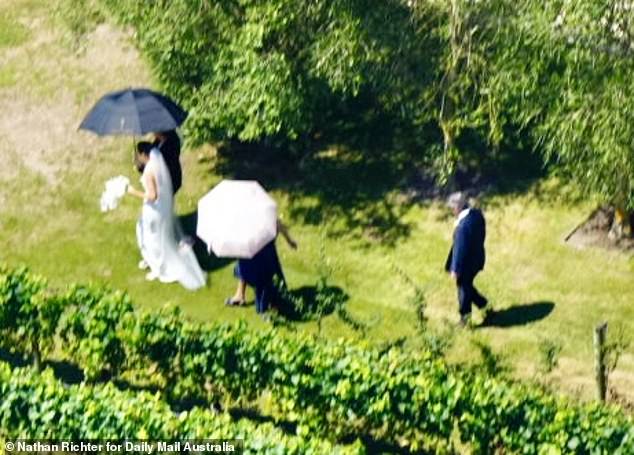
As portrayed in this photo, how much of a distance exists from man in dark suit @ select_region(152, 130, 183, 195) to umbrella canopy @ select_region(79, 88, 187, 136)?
0.28m

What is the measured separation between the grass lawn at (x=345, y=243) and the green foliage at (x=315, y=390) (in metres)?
1.58

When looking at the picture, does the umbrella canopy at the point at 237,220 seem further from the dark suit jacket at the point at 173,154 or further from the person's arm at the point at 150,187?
the dark suit jacket at the point at 173,154

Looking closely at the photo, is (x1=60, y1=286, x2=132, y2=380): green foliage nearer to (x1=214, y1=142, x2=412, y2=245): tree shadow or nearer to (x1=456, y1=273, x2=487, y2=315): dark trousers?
(x1=456, y1=273, x2=487, y2=315): dark trousers

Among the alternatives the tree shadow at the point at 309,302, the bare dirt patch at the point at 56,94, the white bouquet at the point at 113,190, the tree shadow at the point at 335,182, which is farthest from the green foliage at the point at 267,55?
the bare dirt patch at the point at 56,94

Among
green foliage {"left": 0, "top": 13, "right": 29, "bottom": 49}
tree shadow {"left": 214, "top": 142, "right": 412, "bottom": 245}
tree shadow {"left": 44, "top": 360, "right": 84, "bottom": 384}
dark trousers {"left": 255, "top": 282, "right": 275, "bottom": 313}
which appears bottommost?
tree shadow {"left": 44, "top": 360, "right": 84, "bottom": 384}

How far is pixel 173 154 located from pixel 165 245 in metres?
1.39

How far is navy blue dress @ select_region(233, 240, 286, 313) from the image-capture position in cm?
1611

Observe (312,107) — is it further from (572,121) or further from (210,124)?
(572,121)

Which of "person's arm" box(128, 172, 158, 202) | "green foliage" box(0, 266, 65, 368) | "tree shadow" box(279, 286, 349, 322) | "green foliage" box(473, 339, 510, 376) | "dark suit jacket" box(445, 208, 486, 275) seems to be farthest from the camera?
"person's arm" box(128, 172, 158, 202)

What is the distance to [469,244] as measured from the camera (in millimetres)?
15547

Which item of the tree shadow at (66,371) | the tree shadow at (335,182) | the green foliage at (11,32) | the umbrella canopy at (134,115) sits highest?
the umbrella canopy at (134,115)

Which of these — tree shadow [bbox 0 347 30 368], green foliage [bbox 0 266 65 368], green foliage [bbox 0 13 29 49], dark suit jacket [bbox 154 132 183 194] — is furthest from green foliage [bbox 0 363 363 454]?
green foliage [bbox 0 13 29 49]

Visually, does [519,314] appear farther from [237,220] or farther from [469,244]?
[237,220]

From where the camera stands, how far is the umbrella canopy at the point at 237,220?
15.8 meters
